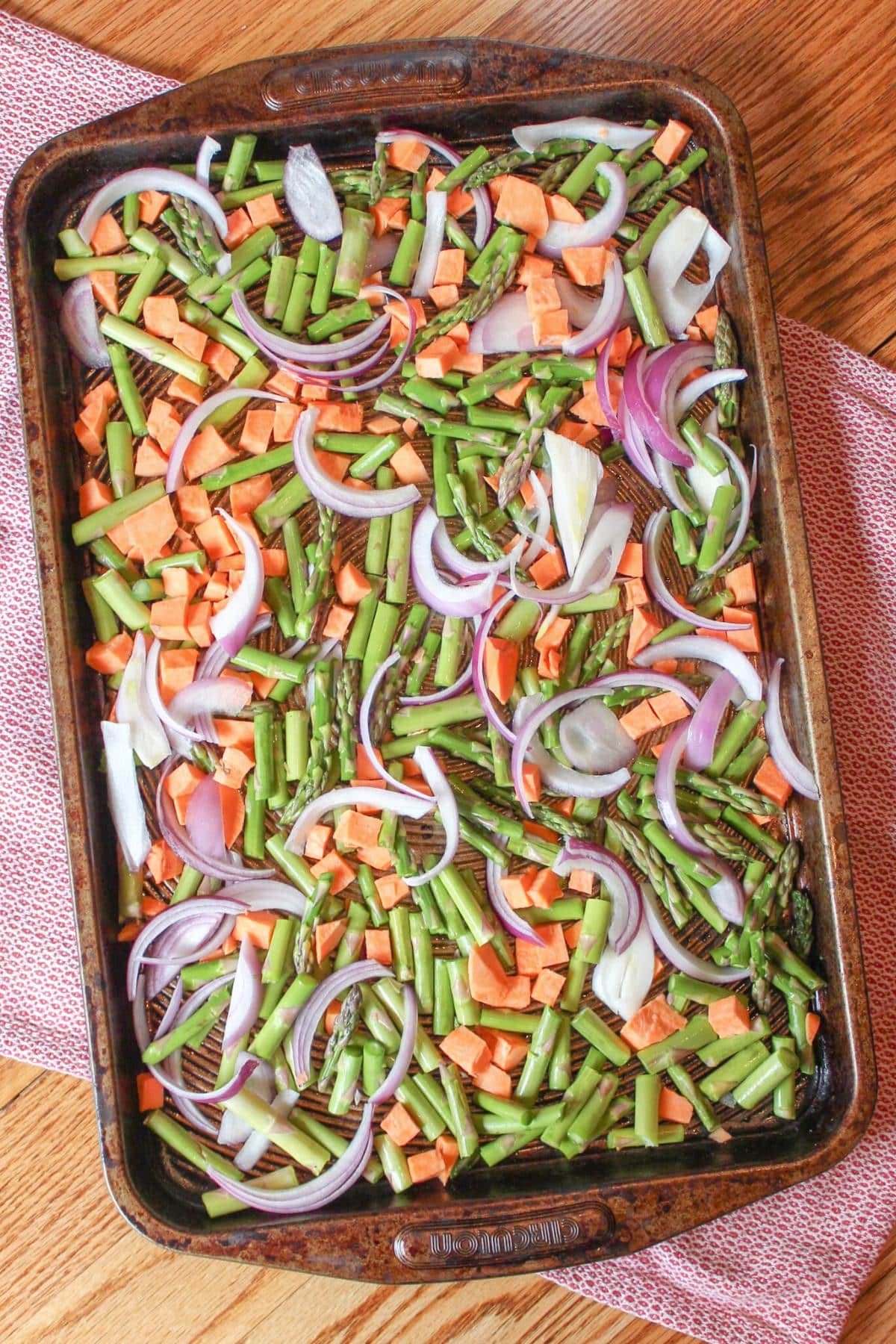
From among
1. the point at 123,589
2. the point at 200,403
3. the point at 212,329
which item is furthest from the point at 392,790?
the point at 212,329

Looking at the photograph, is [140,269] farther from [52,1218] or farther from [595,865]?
[52,1218]

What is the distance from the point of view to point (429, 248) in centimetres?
167

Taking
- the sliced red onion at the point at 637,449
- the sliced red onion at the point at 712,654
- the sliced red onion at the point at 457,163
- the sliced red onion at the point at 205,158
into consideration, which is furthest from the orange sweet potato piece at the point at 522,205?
the sliced red onion at the point at 712,654

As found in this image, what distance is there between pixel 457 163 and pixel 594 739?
946mm

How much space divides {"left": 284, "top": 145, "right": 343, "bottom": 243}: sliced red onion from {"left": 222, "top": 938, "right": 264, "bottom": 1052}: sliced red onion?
1.13 metres

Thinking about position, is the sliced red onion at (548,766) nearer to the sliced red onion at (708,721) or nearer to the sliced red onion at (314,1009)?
the sliced red onion at (708,721)

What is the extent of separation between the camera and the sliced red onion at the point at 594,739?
5.41 feet

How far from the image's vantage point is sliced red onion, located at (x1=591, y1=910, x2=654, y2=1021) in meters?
1.63

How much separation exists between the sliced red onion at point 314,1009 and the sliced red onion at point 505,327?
0.99 metres

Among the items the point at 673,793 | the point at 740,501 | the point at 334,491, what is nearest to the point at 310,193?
the point at 334,491

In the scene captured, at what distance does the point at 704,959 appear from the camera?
167 cm

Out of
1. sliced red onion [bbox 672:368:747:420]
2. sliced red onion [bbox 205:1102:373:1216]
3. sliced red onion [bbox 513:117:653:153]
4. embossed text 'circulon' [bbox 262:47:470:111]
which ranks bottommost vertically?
sliced red onion [bbox 205:1102:373:1216]

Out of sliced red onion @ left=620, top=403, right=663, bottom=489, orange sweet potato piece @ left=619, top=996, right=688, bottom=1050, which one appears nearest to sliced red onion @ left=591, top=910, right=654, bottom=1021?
orange sweet potato piece @ left=619, top=996, right=688, bottom=1050

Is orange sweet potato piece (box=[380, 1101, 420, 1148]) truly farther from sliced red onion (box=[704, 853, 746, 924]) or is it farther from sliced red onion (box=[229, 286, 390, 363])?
sliced red onion (box=[229, 286, 390, 363])
